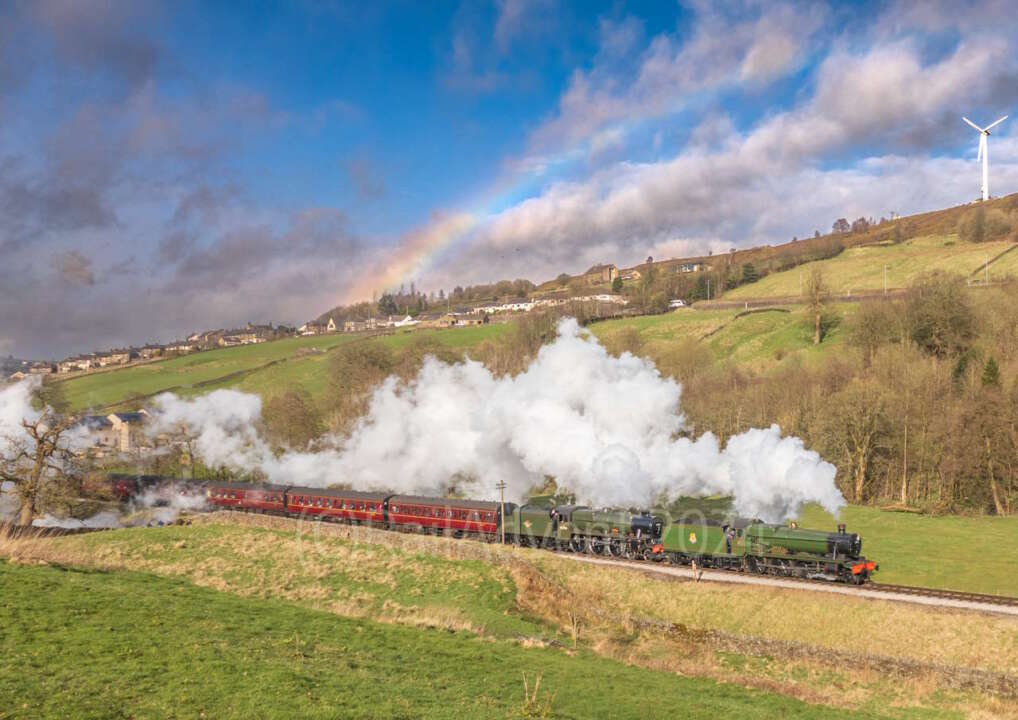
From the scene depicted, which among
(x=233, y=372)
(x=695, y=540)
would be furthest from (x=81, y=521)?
(x=233, y=372)

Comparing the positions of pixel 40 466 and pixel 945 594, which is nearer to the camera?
pixel 945 594

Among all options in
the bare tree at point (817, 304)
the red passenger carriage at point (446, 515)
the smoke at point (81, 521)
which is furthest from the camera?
the bare tree at point (817, 304)

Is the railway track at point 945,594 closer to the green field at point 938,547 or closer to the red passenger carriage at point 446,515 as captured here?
the green field at point 938,547

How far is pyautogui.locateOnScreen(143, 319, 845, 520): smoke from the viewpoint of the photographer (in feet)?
139

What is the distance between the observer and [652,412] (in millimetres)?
49594

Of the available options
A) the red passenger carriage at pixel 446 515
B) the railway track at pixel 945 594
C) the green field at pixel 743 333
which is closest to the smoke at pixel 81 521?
the red passenger carriage at pixel 446 515

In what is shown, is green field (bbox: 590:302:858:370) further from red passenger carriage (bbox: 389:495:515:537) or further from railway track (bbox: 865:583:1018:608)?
red passenger carriage (bbox: 389:495:515:537)

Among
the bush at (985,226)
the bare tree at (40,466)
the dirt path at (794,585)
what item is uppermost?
the bush at (985,226)

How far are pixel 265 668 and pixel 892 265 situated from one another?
14438 cm

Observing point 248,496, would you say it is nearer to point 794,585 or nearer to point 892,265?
point 794,585

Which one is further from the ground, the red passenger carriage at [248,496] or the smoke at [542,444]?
the smoke at [542,444]

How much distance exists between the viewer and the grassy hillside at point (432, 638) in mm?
Answer: 18422

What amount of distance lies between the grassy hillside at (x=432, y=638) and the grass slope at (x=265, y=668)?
10cm

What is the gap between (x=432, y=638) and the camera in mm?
27859
